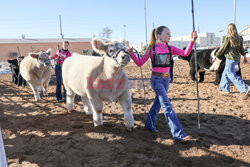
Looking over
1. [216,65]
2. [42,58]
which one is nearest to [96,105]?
[42,58]

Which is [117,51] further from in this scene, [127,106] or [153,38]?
[127,106]

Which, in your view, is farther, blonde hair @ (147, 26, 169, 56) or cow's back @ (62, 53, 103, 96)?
cow's back @ (62, 53, 103, 96)

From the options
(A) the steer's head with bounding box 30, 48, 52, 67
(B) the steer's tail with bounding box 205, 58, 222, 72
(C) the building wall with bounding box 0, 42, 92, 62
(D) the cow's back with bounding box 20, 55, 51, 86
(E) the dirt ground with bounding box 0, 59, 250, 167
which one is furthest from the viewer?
(C) the building wall with bounding box 0, 42, 92, 62

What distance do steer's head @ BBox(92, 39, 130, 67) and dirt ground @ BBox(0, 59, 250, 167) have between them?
136cm

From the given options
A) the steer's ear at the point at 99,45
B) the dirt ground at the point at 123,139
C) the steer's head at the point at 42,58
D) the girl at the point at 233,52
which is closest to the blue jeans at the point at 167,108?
the dirt ground at the point at 123,139

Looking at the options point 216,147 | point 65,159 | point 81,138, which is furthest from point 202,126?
point 65,159

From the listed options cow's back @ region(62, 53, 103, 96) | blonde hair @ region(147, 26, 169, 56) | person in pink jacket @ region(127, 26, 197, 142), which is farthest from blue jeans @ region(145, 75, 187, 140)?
cow's back @ region(62, 53, 103, 96)

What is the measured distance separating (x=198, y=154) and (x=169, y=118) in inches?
26.6

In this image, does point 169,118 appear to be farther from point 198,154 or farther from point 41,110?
point 41,110

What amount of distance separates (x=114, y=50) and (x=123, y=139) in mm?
1554

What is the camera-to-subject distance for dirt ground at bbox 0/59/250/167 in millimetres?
2629

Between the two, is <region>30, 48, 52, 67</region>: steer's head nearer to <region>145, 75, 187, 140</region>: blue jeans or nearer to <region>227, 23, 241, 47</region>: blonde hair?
<region>145, 75, 187, 140</region>: blue jeans

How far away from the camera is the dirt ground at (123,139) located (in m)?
2.63

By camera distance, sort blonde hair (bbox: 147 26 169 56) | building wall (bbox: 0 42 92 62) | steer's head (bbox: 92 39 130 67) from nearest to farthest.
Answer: steer's head (bbox: 92 39 130 67) → blonde hair (bbox: 147 26 169 56) → building wall (bbox: 0 42 92 62)
